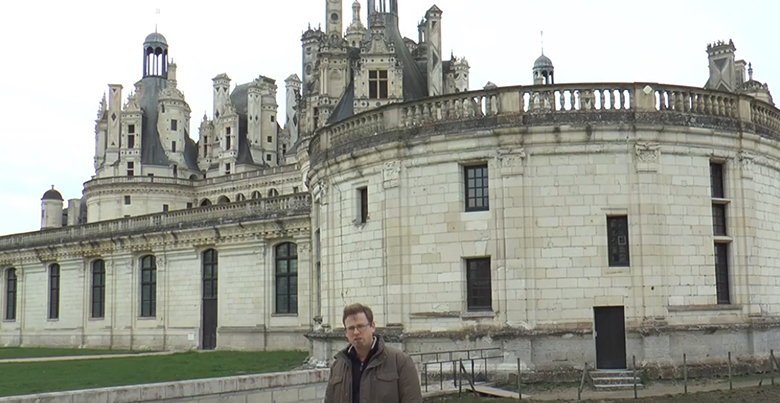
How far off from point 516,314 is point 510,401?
3606 millimetres

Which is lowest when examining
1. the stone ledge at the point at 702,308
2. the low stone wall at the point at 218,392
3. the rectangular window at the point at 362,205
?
the low stone wall at the point at 218,392

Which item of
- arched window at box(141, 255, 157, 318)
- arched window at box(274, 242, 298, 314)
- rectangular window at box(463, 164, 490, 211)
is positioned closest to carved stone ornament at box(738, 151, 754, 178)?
rectangular window at box(463, 164, 490, 211)

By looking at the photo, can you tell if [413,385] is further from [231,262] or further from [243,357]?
[231,262]

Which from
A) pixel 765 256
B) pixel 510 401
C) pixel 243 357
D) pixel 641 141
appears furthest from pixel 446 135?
pixel 243 357

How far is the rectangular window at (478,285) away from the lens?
21.4 m

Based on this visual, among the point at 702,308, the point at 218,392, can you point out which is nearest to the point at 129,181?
the point at 702,308

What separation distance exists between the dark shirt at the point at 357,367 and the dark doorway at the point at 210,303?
3476 cm

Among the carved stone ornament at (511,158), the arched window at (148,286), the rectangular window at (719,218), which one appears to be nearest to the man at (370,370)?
the carved stone ornament at (511,158)

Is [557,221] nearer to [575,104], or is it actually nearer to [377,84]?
[575,104]

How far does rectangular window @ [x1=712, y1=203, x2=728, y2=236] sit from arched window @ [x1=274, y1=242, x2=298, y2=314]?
19757 mm

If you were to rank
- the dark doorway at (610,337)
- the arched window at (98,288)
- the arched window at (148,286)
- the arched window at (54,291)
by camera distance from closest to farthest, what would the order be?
the dark doorway at (610,337)
the arched window at (148,286)
the arched window at (98,288)
the arched window at (54,291)

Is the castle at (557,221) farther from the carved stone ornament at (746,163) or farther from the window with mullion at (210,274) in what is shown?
the window with mullion at (210,274)

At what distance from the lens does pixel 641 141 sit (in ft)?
68.5

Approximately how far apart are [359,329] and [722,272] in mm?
17480
